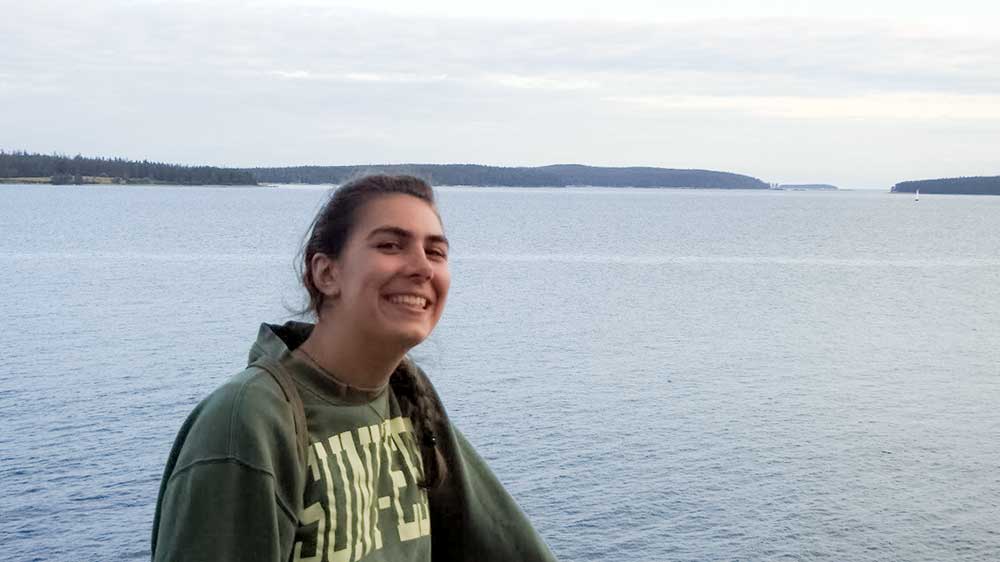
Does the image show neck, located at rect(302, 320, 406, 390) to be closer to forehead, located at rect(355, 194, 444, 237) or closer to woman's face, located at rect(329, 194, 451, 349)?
woman's face, located at rect(329, 194, 451, 349)

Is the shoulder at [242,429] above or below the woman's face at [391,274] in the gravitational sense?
below

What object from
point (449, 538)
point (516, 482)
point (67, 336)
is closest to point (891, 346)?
point (516, 482)

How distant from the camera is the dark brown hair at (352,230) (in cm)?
249

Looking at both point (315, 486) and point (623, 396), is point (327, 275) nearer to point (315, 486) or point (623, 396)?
point (315, 486)

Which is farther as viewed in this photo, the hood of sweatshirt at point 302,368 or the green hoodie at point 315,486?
the hood of sweatshirt at point 302,368

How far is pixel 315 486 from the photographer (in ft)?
7.55

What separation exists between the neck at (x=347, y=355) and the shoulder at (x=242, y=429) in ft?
0.70

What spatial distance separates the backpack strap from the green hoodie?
0.01m

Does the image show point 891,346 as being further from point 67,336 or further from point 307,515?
point 307,515

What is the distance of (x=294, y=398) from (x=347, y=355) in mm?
203

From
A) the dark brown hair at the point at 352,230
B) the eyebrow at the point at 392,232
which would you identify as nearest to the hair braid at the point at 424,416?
the dark brown hair at the point at 352,230

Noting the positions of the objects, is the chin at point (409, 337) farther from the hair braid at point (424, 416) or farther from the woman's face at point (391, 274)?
the hair braid at point (424, 416)

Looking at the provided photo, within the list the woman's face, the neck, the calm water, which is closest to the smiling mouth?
the woman's face

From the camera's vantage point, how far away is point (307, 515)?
228 cm
